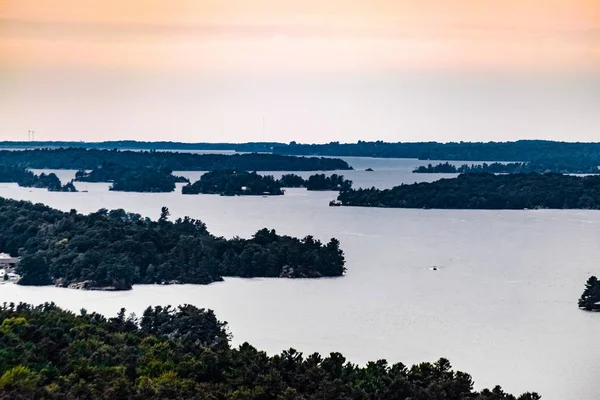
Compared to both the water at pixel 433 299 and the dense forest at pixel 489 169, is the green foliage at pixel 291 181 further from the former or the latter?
the water at pixel 433 299

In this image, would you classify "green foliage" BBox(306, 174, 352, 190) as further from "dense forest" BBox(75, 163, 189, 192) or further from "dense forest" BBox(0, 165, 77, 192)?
"dense forest" BBox(0, 165, 77, 192)

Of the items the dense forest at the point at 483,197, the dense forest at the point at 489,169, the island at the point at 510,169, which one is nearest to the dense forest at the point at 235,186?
the dense forest at the point at 483,197

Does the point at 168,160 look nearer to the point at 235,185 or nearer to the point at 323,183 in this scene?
the point at 323,183

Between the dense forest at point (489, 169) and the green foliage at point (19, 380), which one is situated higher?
the green foliage at point (19, 380)

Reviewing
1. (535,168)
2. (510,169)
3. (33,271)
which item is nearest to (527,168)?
(535,168)

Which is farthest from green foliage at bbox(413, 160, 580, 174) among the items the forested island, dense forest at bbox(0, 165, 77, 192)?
dense forest at bbox(0, 165, 77, 192)
